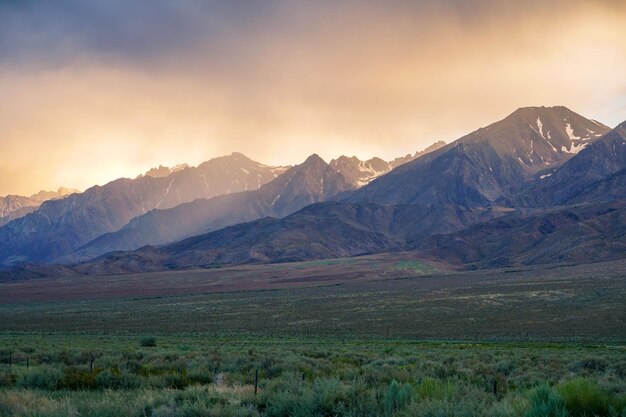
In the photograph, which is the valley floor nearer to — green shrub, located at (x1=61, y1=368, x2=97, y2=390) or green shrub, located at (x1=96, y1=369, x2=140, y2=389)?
green shrub, located at (x1=96, y1=369, x2=140, y2=389)

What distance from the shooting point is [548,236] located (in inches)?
6181

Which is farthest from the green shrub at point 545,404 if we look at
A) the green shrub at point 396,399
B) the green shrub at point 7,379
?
the green shrub at point 7,379

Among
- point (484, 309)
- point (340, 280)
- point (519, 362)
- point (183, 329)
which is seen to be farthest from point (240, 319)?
point (340, 280)

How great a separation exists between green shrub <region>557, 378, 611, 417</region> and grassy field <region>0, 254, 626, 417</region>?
0.03 meters

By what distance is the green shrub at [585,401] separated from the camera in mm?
9555

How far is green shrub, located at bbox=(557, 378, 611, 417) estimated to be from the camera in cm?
955

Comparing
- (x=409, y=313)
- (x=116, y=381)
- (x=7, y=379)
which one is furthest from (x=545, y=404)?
(x=409, y=313)

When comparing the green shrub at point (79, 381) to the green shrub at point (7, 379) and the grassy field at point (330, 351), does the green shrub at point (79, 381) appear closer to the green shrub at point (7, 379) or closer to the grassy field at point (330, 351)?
the grassy field at point (330, 351)

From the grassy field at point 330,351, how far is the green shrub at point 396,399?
0.04 meters

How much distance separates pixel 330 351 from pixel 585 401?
2040 centimetres

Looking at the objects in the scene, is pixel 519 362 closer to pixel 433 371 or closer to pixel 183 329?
pixel 433 371

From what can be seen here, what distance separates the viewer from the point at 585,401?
962 cm

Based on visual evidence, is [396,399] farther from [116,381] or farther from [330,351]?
[330,351]

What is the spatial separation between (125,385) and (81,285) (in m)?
140
